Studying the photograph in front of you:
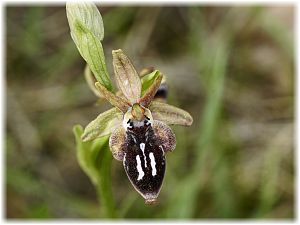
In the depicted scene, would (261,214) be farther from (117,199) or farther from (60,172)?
(60,172)

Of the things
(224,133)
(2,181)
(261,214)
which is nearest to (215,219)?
(261,214)

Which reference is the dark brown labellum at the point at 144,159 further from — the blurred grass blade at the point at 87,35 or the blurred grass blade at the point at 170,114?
the blurred grass blade at the point at 87,35

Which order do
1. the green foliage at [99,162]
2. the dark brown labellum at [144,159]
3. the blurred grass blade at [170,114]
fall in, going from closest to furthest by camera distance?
the dark brown labellum at [144,159]
the blurred grass blade at [170,114]
the green foliage at [99,162]

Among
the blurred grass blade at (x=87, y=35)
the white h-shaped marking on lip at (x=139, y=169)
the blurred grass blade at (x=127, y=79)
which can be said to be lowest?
the white h-shaped marking on lip at (x=139, y=169)

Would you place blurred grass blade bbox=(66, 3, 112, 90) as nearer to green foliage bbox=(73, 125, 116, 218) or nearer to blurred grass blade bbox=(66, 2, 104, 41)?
blurred grass blade bbox=(66, 2, 104, 41)

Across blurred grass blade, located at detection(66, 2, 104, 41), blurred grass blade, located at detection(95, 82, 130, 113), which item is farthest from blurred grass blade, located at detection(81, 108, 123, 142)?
blurred grass blade, located at detection(66, 2, 104, 41)

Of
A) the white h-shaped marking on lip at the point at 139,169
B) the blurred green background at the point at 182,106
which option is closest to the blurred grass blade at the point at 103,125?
the white h-shaped marking on lip at the point at 139,169

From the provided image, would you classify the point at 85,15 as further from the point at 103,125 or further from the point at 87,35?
the point at 103,125
